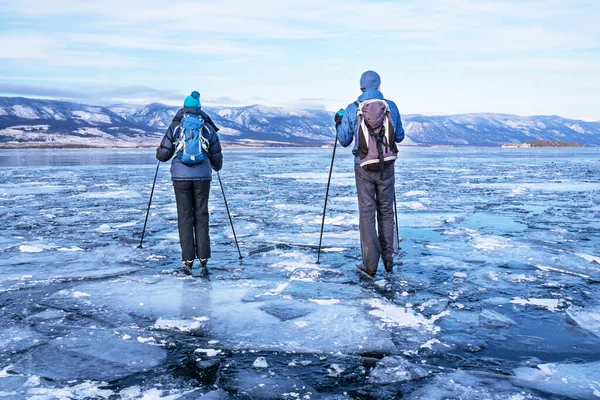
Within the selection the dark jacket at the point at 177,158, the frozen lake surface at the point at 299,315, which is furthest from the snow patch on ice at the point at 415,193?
the dark jacket at the point at 177,158

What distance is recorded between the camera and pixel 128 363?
3.94m

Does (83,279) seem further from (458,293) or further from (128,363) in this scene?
(458,293)

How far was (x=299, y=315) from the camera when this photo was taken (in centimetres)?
506

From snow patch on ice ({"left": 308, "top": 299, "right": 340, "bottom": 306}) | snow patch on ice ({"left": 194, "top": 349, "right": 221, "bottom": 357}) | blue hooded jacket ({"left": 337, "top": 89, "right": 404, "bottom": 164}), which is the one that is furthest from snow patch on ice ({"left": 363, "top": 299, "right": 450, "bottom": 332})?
blue hooded jacket ({"left": 337, "top": 89, "right": 404, "bottom": 164})

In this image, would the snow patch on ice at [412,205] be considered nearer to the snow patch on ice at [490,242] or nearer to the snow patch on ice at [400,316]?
the snow patch on ice at [490,242]

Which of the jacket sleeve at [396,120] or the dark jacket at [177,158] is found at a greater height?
the jacket sleeve at [396,120]

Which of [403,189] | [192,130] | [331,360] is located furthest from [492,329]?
[403,189]

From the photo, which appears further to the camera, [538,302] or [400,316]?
[538,302]

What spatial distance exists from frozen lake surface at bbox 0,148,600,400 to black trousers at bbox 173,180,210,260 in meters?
0.33

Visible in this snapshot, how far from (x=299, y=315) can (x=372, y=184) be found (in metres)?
2.12

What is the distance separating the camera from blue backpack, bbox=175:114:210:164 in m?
6.54

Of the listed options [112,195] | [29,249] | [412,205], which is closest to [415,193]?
[412,205]

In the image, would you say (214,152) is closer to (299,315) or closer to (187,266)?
(187,266)

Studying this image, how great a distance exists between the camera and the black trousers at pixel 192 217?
6777mm
